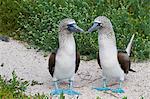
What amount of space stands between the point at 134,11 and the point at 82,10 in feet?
3.15

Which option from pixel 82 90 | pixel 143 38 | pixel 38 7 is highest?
pixel 38 7

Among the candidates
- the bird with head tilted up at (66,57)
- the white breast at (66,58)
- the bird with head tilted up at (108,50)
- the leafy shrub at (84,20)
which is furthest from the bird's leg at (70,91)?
the leafy shrub at (84,20)

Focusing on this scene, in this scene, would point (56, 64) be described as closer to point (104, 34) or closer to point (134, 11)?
point (104, 34)

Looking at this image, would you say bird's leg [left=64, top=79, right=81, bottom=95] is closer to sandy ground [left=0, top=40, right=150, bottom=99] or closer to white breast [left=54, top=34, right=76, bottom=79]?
sandy ground [left=0, top=40, right=150, bottom=99]

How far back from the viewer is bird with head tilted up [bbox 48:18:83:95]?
7.21m

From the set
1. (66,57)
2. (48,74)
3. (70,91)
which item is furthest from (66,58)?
(48,74)

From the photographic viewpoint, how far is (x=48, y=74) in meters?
8.20

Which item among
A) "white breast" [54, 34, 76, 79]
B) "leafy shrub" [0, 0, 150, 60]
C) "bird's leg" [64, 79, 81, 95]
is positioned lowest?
"bird's leg" [64, 79, 81, 95]

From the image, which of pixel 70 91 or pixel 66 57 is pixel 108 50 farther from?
pixel 70 91

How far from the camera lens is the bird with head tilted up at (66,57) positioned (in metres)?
7.21

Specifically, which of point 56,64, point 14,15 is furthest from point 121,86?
point 14,15

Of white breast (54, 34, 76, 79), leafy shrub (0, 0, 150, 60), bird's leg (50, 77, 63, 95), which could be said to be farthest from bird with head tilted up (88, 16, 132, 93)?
leafy shrub (0, 0, 150, 60)

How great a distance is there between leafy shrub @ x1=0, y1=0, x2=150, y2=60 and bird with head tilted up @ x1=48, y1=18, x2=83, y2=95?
146 cm

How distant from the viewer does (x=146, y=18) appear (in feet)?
30.7
